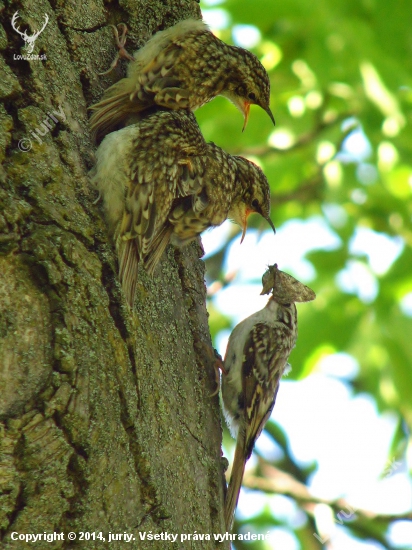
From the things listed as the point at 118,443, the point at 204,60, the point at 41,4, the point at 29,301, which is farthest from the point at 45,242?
the point at 204,60

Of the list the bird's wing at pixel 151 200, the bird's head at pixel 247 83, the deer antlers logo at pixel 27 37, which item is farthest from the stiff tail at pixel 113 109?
the bird's head at pixel 247 83

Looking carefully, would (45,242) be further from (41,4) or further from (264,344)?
(264,344)

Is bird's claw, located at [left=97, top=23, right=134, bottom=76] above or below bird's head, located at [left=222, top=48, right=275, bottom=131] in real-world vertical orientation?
below

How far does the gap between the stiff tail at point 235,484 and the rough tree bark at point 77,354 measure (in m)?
0.22

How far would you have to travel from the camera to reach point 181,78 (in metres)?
2.91

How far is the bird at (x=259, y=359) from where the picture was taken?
142 inches

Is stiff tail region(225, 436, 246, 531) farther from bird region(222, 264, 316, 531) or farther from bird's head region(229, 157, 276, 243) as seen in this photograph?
bird's head region(229, 157, 276, 243)

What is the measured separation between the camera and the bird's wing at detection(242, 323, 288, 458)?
11.9ft

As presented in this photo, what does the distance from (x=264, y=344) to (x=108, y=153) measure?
1756mm

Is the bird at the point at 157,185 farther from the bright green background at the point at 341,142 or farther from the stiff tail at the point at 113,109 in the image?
the bright green background at the point at 341,142

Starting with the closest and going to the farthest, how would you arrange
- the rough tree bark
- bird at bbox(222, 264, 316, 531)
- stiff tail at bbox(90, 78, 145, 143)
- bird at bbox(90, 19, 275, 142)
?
the rough tree bark → stiff tail at bbox(90, 78, 145, 143) → bird at bbox(90, 19, 275, 142) → bird at bbox(222, 264, 316, 531)

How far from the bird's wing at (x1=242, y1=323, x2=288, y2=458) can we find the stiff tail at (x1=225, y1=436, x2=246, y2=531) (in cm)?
4

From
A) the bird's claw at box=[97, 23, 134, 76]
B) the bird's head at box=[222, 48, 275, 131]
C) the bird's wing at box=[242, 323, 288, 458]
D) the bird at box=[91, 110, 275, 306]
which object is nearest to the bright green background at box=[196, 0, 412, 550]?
the bird's wing at box=[242, 323, 288, 458]

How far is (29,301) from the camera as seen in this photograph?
179 cm
